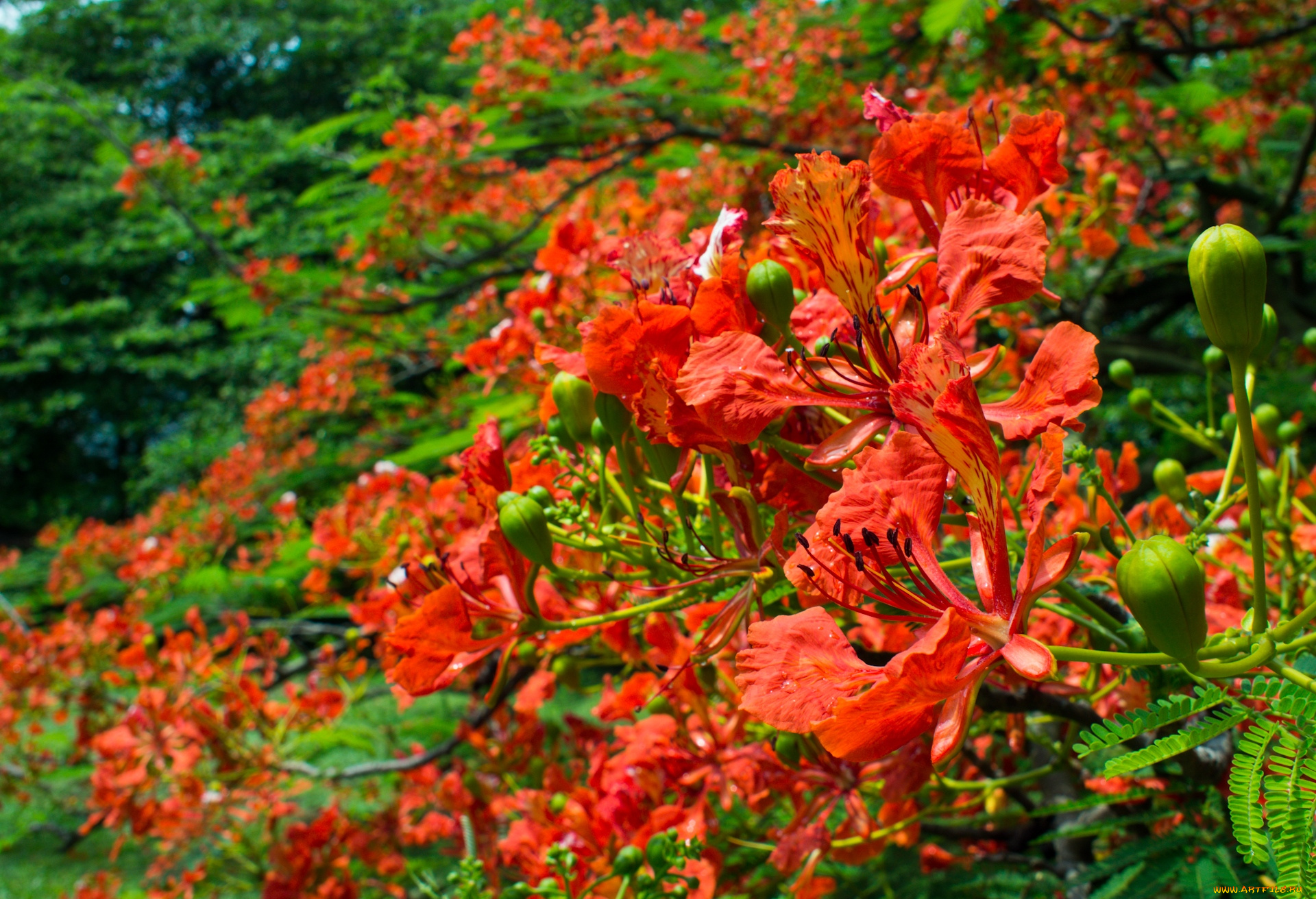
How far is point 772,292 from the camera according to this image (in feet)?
2.11

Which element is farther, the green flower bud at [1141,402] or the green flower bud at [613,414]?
the green flower bud at [1141,402]

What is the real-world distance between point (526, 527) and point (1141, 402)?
0.90 meters

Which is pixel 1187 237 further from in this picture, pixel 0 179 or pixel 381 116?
pixel 0 179

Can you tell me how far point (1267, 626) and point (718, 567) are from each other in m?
0.41

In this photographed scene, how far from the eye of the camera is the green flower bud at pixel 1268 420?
107 cm

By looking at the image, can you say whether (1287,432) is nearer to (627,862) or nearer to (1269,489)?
(1269,489)

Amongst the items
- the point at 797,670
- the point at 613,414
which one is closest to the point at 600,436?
the point at 613,414

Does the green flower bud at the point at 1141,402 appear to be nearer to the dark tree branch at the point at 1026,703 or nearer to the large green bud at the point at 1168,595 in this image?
the dark tree branch at the point at 1026,703

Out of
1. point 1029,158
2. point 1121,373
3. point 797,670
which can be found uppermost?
point 1029,158

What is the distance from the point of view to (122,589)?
5.39 meters

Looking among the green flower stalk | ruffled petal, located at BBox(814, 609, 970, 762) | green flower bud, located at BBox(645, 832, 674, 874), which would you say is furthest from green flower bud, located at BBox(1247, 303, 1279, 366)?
green flower bud, located at BBox(645, 832, 674, 874)

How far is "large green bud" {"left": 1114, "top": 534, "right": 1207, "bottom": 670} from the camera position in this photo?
463 millimetres

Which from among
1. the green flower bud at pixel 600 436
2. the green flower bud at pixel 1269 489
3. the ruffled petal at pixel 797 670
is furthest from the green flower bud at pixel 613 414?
the green flower bud at pixel 1269 489

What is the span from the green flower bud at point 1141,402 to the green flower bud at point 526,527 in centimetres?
87
